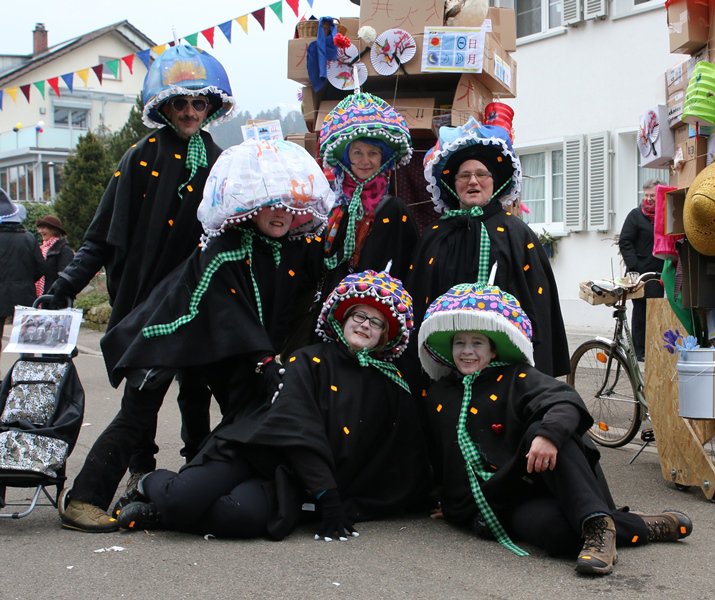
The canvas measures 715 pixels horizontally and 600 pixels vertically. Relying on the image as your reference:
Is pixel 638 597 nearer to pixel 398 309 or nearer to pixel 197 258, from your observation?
pixel 398 309

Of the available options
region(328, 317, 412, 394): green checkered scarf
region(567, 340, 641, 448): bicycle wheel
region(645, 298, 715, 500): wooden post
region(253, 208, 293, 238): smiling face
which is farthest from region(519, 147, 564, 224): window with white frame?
region(253, 208, 293, 238): smiling face

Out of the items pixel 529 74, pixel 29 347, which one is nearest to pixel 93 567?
pixel 29 347

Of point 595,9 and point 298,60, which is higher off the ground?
point 595,9

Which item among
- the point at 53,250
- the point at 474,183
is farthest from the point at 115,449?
the point at 53,250

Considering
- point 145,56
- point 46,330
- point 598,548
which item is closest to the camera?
point 598,548

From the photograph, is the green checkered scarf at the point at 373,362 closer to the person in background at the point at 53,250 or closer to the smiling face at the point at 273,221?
the smiling face at the point at 273,221

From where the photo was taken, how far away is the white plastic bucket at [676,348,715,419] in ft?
16.2

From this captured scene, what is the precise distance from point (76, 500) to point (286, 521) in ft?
3.26

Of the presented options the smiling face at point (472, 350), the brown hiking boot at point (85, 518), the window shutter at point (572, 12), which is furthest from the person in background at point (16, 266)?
the window shutter at point (572, 12)

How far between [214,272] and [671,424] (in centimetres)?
269

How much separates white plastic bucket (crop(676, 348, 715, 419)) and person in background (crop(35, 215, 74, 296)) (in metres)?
8.17

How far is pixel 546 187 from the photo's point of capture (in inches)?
629

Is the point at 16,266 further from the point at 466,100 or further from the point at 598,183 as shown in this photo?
the point at 598,183

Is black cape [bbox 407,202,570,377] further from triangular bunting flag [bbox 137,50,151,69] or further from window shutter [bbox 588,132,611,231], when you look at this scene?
window shutter [bbox 588,132,611,231]
